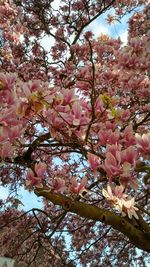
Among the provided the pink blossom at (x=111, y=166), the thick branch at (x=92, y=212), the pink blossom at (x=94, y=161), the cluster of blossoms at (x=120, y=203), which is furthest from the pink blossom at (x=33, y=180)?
the cluster of blossoms at (x=120, y=203)

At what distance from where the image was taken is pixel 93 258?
317 inches

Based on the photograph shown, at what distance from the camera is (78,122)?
2402 millimetres

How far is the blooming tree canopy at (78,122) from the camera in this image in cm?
235

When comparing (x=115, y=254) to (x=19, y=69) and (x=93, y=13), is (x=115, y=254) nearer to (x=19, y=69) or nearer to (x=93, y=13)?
(x=19, y=69)

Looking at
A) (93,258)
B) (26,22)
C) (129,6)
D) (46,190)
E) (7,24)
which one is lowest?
(46,190)

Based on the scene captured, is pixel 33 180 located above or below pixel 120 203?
above

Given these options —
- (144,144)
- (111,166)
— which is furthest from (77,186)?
(144,144)

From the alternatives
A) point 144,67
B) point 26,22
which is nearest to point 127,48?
point 144,67

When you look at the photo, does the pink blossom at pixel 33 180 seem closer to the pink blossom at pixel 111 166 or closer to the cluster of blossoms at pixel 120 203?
the pink blossom at pixel 111 166

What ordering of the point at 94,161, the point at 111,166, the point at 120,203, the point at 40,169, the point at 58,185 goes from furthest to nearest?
1. the point at 58,185
2. the point at 40,169
3. the point at 94,161
4. the point at 111,166
5. the point at 120,203

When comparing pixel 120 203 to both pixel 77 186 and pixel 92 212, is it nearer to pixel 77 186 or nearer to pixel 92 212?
pixel 77 186

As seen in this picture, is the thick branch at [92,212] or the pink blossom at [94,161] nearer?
the pink blossom at [94,161]

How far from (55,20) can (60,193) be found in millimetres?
5571

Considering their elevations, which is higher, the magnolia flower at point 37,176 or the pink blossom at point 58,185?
the pink blossom at point 58,185
